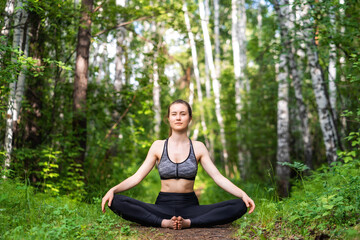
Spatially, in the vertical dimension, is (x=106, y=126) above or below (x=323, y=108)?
below

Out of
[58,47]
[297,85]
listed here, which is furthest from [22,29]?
[297,85]

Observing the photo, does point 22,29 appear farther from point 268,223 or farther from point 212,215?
point 268,223

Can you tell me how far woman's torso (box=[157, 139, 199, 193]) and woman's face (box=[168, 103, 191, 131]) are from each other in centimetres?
33

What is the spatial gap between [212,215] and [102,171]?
4.50m

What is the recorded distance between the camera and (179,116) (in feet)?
14.8

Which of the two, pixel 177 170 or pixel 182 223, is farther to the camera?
pixel 177 170

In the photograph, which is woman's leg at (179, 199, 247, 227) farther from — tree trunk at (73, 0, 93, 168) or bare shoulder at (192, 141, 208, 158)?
tree trunk at (73, 0, 93, 168)

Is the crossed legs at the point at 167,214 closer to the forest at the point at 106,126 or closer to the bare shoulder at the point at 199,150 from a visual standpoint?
the forest at the point at 106,126

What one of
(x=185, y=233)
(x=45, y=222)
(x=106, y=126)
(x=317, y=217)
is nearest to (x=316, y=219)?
(x=317, y=217)

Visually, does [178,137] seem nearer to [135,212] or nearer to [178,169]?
[178,169]

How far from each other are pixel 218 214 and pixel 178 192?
23.9 inches

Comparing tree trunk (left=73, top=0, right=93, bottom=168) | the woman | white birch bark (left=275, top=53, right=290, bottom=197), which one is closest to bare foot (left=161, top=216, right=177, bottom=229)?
the woman

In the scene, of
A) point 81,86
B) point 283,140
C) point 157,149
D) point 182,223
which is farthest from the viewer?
point 283,140

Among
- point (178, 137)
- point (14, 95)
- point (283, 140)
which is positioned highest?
point (14, 95)
